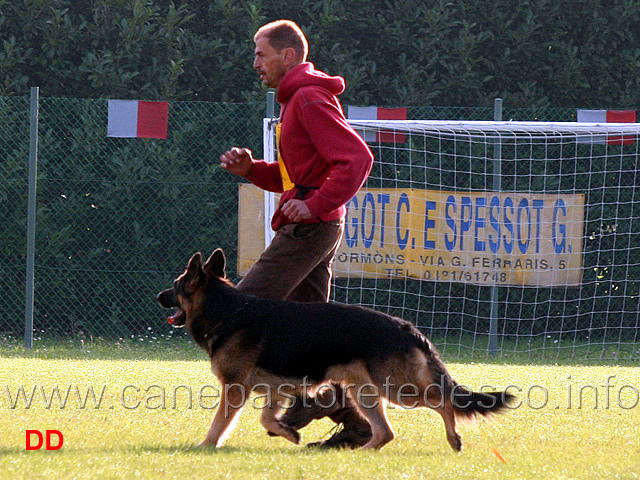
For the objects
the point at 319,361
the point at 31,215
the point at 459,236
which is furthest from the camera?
the point at 459,236

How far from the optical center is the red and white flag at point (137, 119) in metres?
10.9

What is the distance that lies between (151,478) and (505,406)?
1896 millimetres

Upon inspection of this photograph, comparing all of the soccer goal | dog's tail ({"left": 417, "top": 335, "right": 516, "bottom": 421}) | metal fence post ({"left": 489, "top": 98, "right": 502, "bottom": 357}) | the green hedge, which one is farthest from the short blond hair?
the green hedge

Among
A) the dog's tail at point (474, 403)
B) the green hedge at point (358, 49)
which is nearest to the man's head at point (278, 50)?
the dog's tail at point (474, 403)

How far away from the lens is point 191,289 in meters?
5.27

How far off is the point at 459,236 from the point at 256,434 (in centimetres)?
601

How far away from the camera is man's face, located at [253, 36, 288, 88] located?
526 cm

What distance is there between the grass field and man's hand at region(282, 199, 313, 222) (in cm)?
112

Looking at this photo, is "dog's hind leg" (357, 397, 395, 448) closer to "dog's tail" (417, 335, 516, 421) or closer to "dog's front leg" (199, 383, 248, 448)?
"dog's tail" (417, 335, 516, 421)

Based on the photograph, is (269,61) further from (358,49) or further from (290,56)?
(358,49)

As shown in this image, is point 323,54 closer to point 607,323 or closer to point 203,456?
point 607,323

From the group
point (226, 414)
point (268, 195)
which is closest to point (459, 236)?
point (268, 195)

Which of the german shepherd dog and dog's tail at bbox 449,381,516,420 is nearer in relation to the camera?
the german shepherd dog

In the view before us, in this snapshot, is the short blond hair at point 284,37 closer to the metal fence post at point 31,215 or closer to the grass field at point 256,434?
the grass field at point 256,434
